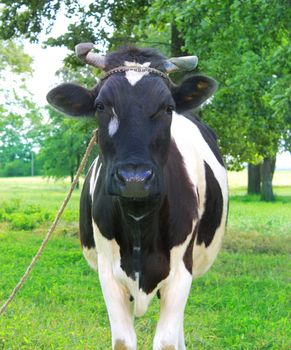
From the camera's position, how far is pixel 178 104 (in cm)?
501

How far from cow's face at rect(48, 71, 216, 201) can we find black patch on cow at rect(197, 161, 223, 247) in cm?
135

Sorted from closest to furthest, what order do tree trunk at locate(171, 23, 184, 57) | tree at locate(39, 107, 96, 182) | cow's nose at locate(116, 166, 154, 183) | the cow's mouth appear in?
1. cow's nose at locate(116, 166, 154, 183)
2. the cow's mouth
3. tree trunk at locate(171, 23, 184, 57)
4. tree at locate(39, 107, 96, 182)

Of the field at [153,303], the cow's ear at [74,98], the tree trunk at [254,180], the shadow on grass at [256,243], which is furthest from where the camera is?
the tree trunk at [254,180]

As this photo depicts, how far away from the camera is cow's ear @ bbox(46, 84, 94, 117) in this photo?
490 centimetres

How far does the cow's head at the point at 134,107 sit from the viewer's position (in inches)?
163

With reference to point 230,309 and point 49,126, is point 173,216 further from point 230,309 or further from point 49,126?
point 49,126

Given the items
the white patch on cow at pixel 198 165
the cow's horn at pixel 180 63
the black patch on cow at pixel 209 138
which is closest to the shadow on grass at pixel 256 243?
the black patch on cow at pixel 209 138

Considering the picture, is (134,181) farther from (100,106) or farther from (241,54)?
(241,54)

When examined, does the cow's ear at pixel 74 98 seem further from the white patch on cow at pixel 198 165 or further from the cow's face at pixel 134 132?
the white patch on cow at pixel 198 165

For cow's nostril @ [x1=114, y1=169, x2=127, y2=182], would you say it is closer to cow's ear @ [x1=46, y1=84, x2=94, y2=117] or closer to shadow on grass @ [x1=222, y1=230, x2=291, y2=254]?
cow's ear @ [x1=46, y1=84, x2=94, y2=117]

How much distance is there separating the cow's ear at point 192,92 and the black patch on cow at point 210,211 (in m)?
1.15

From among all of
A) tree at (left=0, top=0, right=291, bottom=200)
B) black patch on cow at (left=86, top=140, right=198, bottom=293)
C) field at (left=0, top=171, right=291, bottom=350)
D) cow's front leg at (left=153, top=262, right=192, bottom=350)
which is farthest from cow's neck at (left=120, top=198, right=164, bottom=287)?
tree at (left=0, top=0, right=291, bottom=200)

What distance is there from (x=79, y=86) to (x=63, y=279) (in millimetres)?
6404

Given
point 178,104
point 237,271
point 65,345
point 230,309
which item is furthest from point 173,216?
point 237,271
